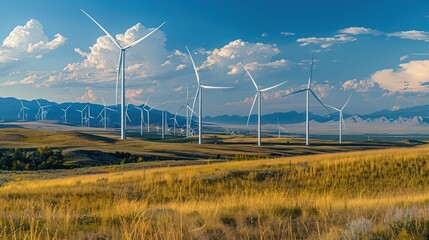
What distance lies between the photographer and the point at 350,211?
A: 413 inches

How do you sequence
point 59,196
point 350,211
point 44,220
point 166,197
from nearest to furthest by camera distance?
point 44,220 → point 350,211 → point 59,196 → point 166,197

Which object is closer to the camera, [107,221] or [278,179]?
[107,221]

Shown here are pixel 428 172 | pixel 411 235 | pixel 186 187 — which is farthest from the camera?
pixel 428 172

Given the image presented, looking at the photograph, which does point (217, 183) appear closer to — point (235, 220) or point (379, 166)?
point (379, 166)

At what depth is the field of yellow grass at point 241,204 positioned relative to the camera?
26.9ft

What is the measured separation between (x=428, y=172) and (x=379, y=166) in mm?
2954

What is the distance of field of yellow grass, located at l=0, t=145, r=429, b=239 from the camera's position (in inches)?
323

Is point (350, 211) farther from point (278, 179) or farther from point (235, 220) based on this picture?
point (278, 179)

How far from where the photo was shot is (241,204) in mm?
11750

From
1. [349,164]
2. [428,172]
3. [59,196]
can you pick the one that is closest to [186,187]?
[59,196]

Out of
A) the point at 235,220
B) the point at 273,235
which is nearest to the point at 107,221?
the point at 235,220

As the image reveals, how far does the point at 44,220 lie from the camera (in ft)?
31.5

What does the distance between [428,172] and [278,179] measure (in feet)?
32.8

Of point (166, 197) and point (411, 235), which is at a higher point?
point (411, 235)
